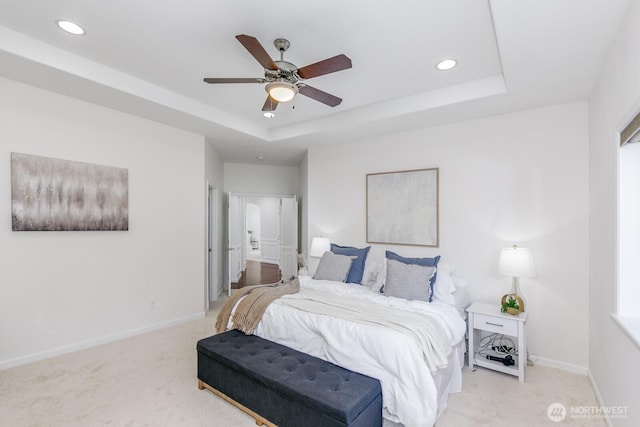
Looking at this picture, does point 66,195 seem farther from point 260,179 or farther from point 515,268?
point 515,268

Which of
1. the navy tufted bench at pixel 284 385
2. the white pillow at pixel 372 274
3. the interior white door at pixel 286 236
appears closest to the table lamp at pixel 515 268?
the white pillow at pixel 372 274

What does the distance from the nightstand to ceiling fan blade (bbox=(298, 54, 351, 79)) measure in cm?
252

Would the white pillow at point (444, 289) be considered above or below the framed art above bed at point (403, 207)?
below

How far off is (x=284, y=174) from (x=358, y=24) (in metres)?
4.60

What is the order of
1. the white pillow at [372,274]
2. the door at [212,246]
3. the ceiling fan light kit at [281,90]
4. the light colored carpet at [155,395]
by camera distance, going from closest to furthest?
the light colored carpet at [155,395] → the ceiling fan light kit at [281,90] → the white pillow at [372,274] → the door at [212,246]

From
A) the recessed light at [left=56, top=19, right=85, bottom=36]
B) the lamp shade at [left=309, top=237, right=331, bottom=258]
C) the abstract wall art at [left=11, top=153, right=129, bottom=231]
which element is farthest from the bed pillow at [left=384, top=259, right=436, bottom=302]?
the recessed light at [left=56, top=19, right=85, bottom=36]

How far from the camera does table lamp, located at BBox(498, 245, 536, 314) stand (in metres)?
2.93

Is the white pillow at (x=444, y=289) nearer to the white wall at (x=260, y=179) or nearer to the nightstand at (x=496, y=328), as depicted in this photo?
the nightstand at (x=496, y=328)

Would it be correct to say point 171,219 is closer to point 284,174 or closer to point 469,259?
point 284,174

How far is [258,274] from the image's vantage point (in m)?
7.82

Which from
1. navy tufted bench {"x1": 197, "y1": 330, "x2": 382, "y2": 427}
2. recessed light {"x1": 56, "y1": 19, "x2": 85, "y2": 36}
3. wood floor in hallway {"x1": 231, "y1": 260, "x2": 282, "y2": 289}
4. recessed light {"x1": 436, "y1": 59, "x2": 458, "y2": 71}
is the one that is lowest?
wood floor in hallway {"x1": 231, "y1": 260, "x2": 282, "y2": 289}

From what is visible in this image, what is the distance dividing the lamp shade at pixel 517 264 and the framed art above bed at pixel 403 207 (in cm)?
87

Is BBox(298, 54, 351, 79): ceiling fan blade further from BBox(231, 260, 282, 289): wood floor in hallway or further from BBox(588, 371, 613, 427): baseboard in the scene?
BBox(231, 260, 282, 289): wood floor in hallway

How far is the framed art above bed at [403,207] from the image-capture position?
3848 millimetres
